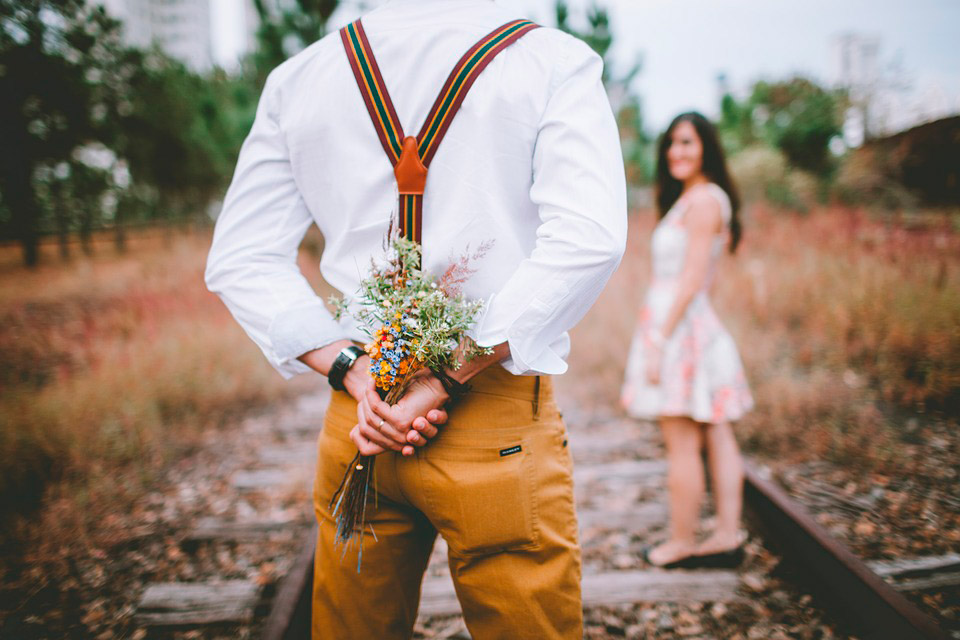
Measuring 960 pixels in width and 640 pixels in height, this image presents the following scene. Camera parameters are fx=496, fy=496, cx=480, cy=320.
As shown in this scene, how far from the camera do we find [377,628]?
1344 mm

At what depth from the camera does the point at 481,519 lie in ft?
3.80

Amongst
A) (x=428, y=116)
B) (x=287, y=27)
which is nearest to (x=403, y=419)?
(x=428, y=116)

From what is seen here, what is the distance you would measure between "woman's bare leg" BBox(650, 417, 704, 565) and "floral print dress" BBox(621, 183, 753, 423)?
0.13 meters

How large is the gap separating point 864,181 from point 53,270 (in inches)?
441

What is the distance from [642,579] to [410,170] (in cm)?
253

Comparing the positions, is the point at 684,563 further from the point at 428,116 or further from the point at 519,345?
the point at 428,116

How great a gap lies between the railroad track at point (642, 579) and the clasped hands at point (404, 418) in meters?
1.41

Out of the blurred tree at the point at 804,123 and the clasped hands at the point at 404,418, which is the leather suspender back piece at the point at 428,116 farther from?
the blurred tree at the point at 804,123

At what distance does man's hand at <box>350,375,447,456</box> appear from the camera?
1.12 metres

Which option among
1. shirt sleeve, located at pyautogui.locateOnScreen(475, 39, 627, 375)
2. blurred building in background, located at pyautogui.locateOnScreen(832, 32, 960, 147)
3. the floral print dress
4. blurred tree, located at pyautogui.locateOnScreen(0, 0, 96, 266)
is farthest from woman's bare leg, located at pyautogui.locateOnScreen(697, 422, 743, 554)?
blurred tree, located at pyautogui.locateOnScreen(0, 0, 96, 266)

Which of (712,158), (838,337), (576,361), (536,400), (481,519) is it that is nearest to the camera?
(481,519)

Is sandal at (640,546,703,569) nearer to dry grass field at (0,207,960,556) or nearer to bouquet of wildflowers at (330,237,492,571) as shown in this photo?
dry grass field at (0,207,960,556)

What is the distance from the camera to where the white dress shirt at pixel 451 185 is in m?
1.08

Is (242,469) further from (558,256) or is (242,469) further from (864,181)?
(864,181)
